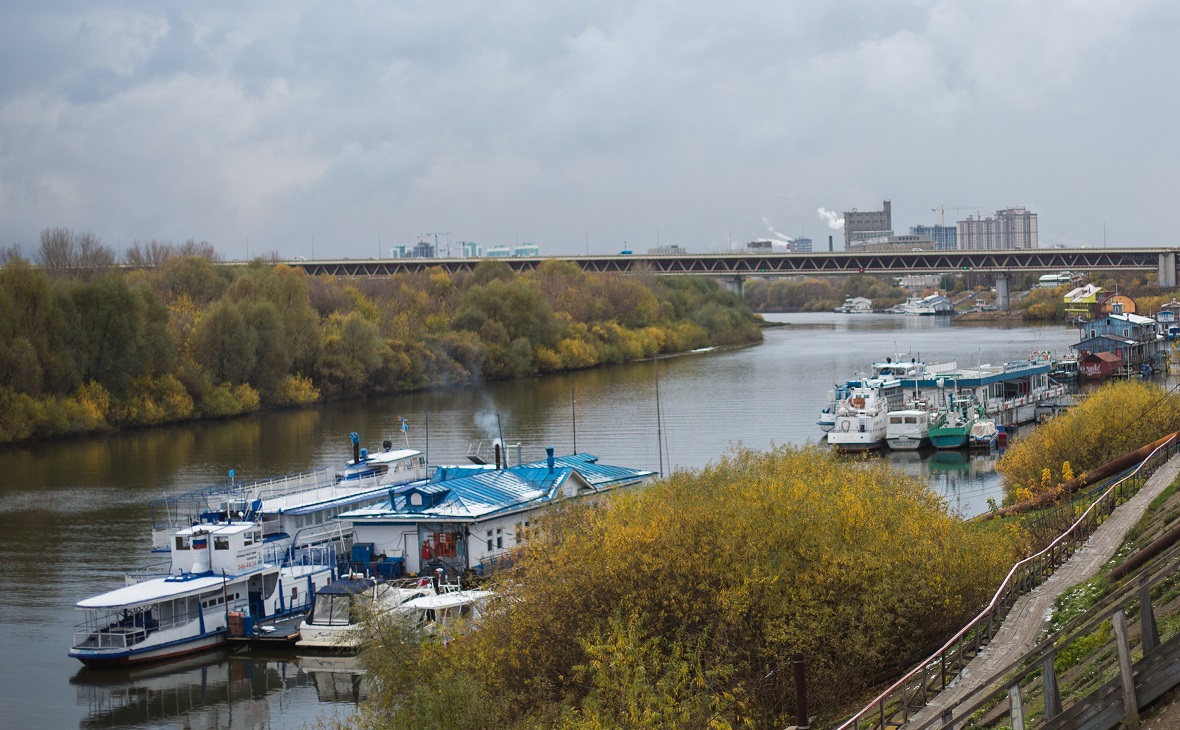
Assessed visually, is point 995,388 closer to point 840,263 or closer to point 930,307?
point 840,263

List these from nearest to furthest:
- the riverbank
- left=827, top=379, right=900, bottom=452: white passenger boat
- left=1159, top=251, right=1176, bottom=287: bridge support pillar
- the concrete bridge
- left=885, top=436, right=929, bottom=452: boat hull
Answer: left=827, top=379, right=900, bottom=452: white passenger boat → left=885, top=436, right=929, bottom=452: boat hull → the riverbank → left=1159, top=251, right=1176, bottom=287: bridge support pillar → the concrete bridge

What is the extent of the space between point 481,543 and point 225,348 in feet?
109

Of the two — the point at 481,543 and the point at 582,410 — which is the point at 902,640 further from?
the point at 582,410

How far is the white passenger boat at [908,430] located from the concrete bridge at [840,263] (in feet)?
179

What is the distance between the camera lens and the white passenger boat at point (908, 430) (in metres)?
39.3

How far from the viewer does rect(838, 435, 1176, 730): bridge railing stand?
10297 mm

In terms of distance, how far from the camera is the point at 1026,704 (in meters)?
9.03

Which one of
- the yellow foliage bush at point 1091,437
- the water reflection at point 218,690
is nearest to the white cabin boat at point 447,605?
the water reflection at point 218,690

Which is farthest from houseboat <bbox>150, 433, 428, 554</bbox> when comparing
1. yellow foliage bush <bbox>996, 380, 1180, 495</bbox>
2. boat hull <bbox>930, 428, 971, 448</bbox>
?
boat hull <bbox>930, 428, 971, 448</bbox>

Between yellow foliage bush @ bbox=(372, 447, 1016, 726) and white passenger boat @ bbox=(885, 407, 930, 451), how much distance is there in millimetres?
25237

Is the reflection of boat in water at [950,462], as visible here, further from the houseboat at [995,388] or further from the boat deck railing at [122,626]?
the boat deck railing at [122,626]

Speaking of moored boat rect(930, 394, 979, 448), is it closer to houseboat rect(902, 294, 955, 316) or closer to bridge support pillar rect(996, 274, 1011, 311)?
bridge support pillar rect(996, 274, 1011, 311)

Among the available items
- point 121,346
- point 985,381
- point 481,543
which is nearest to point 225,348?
point 121,346

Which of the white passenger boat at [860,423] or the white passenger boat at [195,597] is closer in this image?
the white passenger boat at [195,597]
